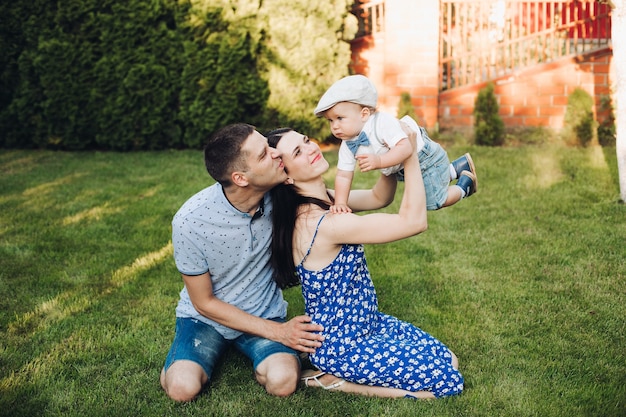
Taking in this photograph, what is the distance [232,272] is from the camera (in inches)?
128

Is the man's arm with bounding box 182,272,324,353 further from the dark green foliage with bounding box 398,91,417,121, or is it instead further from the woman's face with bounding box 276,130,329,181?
the dark green foliage with bounding box 398,91,417,121

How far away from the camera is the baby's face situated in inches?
128

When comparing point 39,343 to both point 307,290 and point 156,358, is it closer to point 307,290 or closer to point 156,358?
point 156,358

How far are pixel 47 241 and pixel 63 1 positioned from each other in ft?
14.5

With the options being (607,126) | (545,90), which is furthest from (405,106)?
(607,126)

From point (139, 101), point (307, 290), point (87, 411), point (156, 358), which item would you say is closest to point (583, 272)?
point (307, 290)

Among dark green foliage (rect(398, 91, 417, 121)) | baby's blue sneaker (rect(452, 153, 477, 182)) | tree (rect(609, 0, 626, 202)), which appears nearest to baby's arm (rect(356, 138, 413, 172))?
baby's blue sneaker (rect(452, 153, 477, 182))

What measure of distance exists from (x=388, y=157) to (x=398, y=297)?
1.55 m

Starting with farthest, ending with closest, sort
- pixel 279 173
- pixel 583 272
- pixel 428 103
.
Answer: pixel 428 103 → pixel 583 272 → pixel 279 173

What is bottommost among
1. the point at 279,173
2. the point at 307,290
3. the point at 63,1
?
the point at 307,290

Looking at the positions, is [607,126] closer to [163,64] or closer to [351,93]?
[163,64]

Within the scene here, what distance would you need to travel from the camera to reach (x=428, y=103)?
9.23 metres

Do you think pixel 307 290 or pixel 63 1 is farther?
pixel 63 1

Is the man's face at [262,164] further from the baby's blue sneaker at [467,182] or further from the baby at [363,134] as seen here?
the baby's blue sneaker at [467,182]
